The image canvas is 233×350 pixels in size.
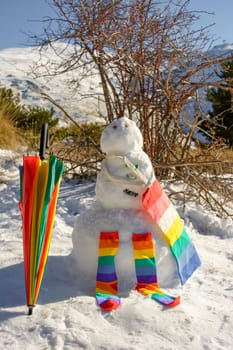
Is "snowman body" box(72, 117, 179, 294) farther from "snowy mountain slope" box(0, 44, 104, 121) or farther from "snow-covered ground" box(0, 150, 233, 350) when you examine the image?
"snowy mountain slope" box(0, 44, 104, 121)

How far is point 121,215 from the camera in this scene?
8.01 ft

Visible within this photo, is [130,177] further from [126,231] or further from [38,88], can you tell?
[38,88]

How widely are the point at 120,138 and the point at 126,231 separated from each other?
0.55 metres

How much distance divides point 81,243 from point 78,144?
2853mm

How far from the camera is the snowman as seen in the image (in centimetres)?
235

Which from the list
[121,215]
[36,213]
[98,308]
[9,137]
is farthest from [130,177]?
[9,137]

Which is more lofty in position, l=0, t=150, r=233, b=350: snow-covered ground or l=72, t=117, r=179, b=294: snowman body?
l=72, t=117, r=179, b=294: snowman body

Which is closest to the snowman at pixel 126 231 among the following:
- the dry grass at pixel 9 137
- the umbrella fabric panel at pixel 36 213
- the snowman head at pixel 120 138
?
the snowman head at pixel 120 138

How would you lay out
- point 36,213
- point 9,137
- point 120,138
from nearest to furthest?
point 36,213 → point 120,138 → point 9,137

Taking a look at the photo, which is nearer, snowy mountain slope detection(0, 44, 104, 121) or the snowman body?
the snowman body

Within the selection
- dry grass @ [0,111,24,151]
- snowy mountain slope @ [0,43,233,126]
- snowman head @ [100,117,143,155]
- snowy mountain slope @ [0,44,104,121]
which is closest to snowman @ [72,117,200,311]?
snowman head @ [100,117,143,155]

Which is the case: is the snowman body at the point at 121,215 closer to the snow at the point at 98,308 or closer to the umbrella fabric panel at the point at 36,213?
the snow at the point at 98,308

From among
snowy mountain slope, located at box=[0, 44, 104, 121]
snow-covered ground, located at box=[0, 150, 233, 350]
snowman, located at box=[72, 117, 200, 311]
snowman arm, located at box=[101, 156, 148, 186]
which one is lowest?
snow-covered ground, located at box=[0, 150, 233, 350]

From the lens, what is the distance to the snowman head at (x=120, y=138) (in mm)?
2520
